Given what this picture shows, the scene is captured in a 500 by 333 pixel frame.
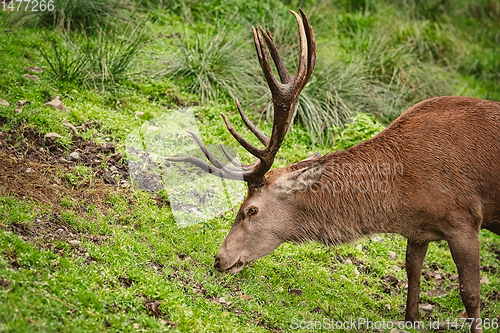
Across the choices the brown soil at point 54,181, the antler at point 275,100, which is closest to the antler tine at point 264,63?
the antler at point 275,100

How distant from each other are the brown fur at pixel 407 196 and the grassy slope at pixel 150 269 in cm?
51

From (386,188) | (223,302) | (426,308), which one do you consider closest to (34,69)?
(223,302)

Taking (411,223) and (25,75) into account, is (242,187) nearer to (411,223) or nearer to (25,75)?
(411,223)

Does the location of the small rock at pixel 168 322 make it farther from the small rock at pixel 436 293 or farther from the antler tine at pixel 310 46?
the small rock at pixel 436 293

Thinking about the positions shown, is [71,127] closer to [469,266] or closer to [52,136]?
[52,136]

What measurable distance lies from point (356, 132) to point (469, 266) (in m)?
3.62

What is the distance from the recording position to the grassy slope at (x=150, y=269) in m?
3.84

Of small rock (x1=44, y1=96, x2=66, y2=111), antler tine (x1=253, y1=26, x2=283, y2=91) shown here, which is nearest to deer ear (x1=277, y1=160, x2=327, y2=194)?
antler tine (x1=253, y1=26, x2=283, y2=91)

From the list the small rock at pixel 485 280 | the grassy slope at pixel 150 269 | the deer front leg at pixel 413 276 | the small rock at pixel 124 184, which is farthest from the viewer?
the small rock at pixel 485 280

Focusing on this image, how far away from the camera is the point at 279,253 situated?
19.5ft

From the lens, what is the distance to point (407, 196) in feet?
16.0

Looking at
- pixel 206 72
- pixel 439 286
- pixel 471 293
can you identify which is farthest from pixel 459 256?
pixel 206 72

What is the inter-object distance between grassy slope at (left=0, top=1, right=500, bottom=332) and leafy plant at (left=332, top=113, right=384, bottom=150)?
76cm

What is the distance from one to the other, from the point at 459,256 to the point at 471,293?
423mm
